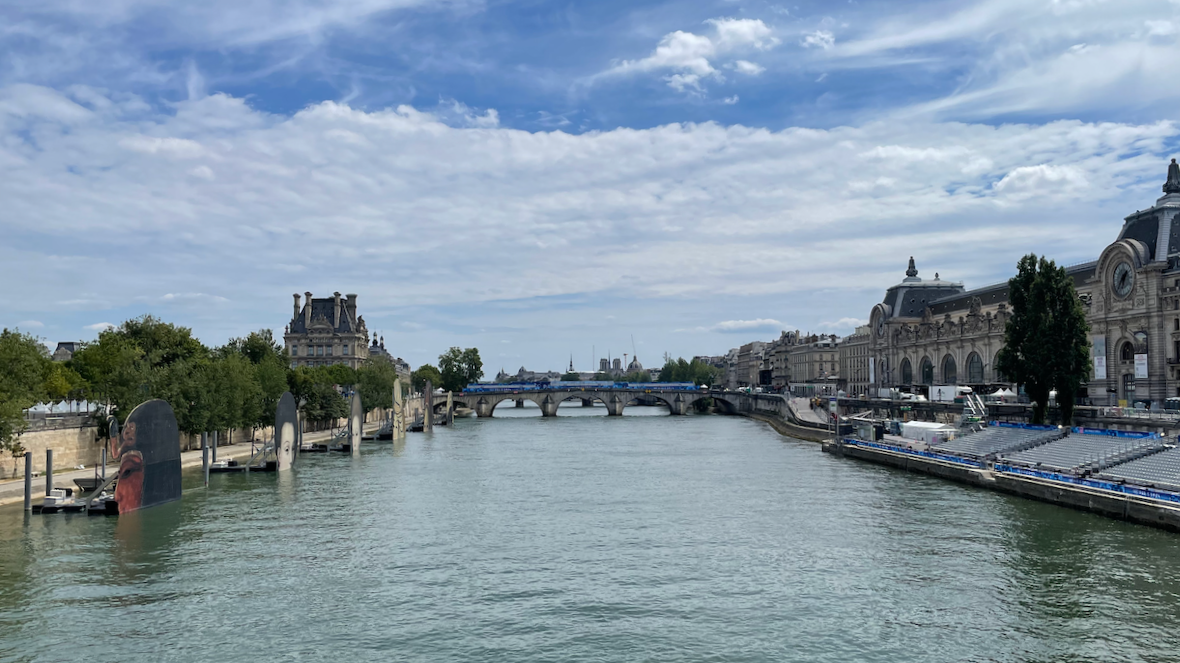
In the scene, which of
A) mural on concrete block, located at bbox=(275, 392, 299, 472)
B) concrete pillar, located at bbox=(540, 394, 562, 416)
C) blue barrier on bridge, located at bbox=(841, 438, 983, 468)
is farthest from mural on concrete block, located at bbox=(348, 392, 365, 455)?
concrete pillar, located at bbox=(540, 394, 562, 416)

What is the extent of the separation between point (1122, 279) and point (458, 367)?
11842cm

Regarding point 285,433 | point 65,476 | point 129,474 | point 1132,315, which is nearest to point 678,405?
point 1132,315

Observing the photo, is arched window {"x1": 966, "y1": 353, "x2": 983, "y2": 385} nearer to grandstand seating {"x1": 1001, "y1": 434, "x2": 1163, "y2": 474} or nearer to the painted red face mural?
grandstand seating {"x1": 1001, "y1": 434, "x2": 1163, "y2": 474}

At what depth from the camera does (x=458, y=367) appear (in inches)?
6801

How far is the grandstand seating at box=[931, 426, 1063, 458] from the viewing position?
52.1m

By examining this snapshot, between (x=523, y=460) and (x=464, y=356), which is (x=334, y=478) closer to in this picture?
(x=523, y=460)

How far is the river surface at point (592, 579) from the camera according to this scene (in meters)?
20.4

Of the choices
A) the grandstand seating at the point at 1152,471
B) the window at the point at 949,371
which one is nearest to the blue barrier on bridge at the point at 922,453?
the grandstand seating at the point at 1152,471

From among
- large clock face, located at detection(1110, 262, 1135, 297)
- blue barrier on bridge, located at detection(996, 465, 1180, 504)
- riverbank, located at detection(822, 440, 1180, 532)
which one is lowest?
riverbank, located at detection(822, 440, 1180, 532)

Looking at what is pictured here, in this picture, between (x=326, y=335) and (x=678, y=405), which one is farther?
(x=678, y=405)

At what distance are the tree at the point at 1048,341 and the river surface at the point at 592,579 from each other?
47.6ft

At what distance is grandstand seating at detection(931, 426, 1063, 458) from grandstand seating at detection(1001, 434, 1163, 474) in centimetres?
132

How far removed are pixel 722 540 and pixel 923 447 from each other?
3283cm

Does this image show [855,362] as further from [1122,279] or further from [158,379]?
[158,379]
